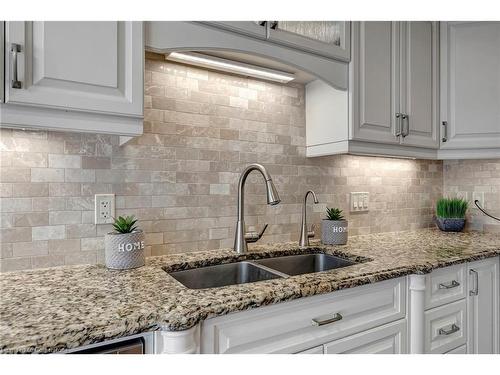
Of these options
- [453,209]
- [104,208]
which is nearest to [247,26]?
[104,208]

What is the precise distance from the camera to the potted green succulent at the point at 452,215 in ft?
7.36

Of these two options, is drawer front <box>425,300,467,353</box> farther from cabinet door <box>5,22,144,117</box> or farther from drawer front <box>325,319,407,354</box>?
cabinet door <box>5,22,144,117</box>

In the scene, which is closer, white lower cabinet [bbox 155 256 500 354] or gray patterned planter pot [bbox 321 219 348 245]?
white lower cabinet [bbox 155 256 500 354]

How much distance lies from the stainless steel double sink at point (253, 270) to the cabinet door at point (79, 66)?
26.9 inches

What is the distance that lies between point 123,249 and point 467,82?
214 cm

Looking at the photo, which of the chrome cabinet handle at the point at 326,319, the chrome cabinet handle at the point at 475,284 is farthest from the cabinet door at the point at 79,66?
the chrome cabinet handle at the point at 475,284

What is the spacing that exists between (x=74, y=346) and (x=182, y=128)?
99cm

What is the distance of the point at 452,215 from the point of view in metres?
2.27

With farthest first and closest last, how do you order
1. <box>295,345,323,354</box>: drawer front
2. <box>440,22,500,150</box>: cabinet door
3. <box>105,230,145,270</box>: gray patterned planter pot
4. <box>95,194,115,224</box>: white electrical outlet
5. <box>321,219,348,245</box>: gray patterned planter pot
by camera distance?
<box>440,22,500,150</box>: cabinet door, <box>321,219,348,245</box>: gray patterned planter pot, <box>95,194,115,224</box>: white electrical outlet, <box>105,230,145,270</box>: gray patterned planter pot, <box>295,345,323,354</box>: drawer front

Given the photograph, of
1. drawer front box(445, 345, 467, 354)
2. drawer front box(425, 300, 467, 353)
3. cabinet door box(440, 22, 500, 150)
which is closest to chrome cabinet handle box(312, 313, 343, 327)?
drawer front box(425, 300, 467, 353)

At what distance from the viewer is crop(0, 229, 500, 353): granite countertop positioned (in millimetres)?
755

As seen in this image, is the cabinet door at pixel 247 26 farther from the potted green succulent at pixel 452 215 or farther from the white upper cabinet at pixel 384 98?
the potted green succulent at pixel 452 215

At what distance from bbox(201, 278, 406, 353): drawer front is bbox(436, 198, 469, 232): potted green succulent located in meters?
1.19

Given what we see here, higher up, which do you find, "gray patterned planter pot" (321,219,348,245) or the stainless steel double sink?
"gray patterned planter pot" (321,219,348,245)
